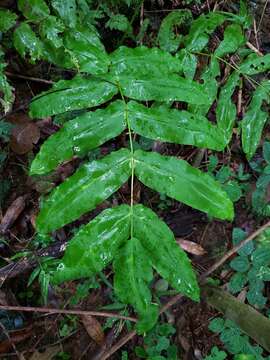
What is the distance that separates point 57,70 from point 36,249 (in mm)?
1358

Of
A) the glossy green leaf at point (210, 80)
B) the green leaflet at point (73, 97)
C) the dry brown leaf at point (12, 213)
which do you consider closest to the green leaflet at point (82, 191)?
the green leaflet at point (73, 97)

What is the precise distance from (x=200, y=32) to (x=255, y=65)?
18.7 inches

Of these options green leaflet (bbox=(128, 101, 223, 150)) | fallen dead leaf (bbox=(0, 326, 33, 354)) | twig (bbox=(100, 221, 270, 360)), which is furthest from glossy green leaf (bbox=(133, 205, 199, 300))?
fallen dead leaf (bbox=(0, 326, 33, 354))

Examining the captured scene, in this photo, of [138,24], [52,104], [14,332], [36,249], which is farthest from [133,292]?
[138,24]

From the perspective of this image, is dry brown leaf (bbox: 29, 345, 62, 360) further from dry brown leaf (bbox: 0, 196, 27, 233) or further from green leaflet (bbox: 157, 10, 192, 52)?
green leaflet (bbox: 157, 10, 192, 52)

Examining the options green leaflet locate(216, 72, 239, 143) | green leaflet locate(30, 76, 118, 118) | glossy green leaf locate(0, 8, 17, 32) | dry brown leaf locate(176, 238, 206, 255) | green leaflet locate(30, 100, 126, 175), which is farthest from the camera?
dry brown leaf locate(176, 238, 206, 255)

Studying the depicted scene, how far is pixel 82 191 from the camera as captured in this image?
1945 millimetres

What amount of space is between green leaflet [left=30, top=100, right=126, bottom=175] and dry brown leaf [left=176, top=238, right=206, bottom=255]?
1367 millimetres

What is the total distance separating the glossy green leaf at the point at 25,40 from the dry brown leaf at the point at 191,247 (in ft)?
5.56

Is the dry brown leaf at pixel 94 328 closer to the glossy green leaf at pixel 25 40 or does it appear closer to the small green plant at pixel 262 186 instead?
the small green plant at pixel 262 186

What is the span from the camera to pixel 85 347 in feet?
9.75

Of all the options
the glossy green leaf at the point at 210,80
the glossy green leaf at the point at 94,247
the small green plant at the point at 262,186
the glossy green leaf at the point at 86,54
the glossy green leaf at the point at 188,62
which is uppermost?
the glossy green leaf at the point at 86,54

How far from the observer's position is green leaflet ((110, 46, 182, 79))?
2.42 metres

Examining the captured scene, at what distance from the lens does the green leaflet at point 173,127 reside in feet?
7.06
